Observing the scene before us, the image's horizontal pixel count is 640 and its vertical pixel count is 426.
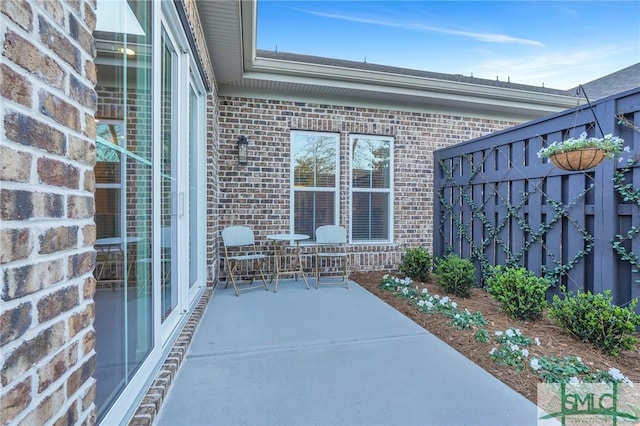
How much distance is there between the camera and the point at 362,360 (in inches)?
88.7

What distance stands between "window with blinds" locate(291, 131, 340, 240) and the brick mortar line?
254 centimetres

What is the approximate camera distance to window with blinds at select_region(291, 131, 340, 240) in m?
4.98

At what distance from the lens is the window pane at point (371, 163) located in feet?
17.2

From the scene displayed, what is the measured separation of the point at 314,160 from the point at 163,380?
3.82 metres

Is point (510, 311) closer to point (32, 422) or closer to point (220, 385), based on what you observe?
point (220, 385)

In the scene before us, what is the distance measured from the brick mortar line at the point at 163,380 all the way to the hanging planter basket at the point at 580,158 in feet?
10.7

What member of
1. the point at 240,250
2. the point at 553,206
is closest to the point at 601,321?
Result: the point at 553,206

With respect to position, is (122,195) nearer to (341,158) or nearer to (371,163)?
(341,158)

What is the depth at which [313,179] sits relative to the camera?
505 cm

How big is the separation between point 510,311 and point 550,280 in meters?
0.55

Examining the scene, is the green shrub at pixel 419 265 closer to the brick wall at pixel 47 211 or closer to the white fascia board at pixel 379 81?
the white fascia board at pixel 379 81

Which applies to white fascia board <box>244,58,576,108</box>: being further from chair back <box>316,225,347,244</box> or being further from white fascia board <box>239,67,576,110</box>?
chair back <box>316,225,347,244</box>

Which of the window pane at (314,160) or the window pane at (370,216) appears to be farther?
the window pane at (370,216)

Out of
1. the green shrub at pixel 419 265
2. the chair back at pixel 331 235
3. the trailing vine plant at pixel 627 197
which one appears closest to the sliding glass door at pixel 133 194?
the chair back at pixel 331 235
